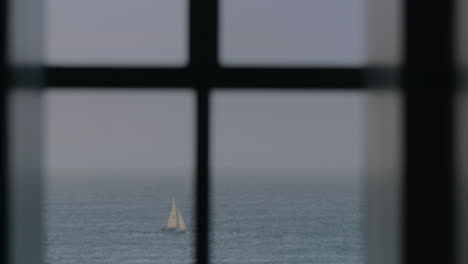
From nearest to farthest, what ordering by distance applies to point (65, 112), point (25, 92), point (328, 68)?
point (25, 92)
point (328, 68)
point (65, 112)

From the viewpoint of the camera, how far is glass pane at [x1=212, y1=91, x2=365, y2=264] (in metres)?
1.72

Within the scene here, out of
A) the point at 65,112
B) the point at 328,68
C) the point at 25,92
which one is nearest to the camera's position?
the point at 25,92

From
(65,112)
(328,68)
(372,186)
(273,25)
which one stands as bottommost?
(372,186)

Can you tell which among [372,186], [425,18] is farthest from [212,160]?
[425,18]

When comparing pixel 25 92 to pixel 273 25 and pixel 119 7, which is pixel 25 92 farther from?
pixel 273 25

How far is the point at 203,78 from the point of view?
159cm

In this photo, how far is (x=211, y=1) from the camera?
1628mm

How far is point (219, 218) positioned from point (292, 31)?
0.67m

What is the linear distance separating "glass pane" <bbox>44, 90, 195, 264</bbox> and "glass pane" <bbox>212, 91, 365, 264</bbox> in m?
0.14

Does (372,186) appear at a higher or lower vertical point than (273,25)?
lower

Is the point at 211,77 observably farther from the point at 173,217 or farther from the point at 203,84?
the point at 173,217

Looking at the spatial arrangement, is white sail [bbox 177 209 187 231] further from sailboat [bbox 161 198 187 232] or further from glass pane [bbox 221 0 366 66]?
glass pane [bbox 221 0 366 66]

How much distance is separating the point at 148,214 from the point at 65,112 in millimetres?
433

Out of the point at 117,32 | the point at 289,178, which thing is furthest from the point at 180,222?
the point at 117,32
